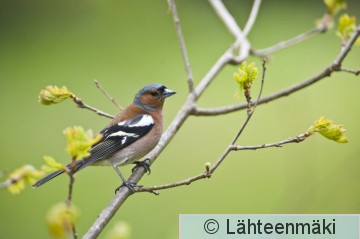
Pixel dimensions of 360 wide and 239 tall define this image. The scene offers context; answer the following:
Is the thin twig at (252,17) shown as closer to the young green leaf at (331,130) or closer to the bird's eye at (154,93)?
the bird's eye at (154,93)

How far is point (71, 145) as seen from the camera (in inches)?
28.9

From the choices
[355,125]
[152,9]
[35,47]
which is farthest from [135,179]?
[152,9]

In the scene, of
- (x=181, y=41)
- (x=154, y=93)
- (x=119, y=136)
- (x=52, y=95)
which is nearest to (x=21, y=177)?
(x=52, y=95)

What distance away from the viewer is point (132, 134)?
1.68 metres

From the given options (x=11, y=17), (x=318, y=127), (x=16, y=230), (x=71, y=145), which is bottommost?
(x=71, y=145)

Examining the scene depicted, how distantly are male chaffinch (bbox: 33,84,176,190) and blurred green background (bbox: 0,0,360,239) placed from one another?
1.17 ft

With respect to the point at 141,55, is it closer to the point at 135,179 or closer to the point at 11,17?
the point at 11,17

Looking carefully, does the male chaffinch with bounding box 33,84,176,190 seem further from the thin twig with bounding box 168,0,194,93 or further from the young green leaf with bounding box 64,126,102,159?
the young green leaf with bounding box 64,126,102,159

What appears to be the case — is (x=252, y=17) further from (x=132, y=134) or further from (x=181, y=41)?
(x=132, y=134)

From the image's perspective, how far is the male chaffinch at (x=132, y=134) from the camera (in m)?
1.61

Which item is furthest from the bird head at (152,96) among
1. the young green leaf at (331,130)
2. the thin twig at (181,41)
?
the young green leaf at (331,130)

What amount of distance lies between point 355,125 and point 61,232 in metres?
2.25

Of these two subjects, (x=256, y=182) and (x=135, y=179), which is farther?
(x=256, y=182)

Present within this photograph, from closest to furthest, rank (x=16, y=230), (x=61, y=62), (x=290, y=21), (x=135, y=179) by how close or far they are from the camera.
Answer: (x=135, y=179)
(x=16, y=230)
(x=61, y=62)
(x=290, y=21)
